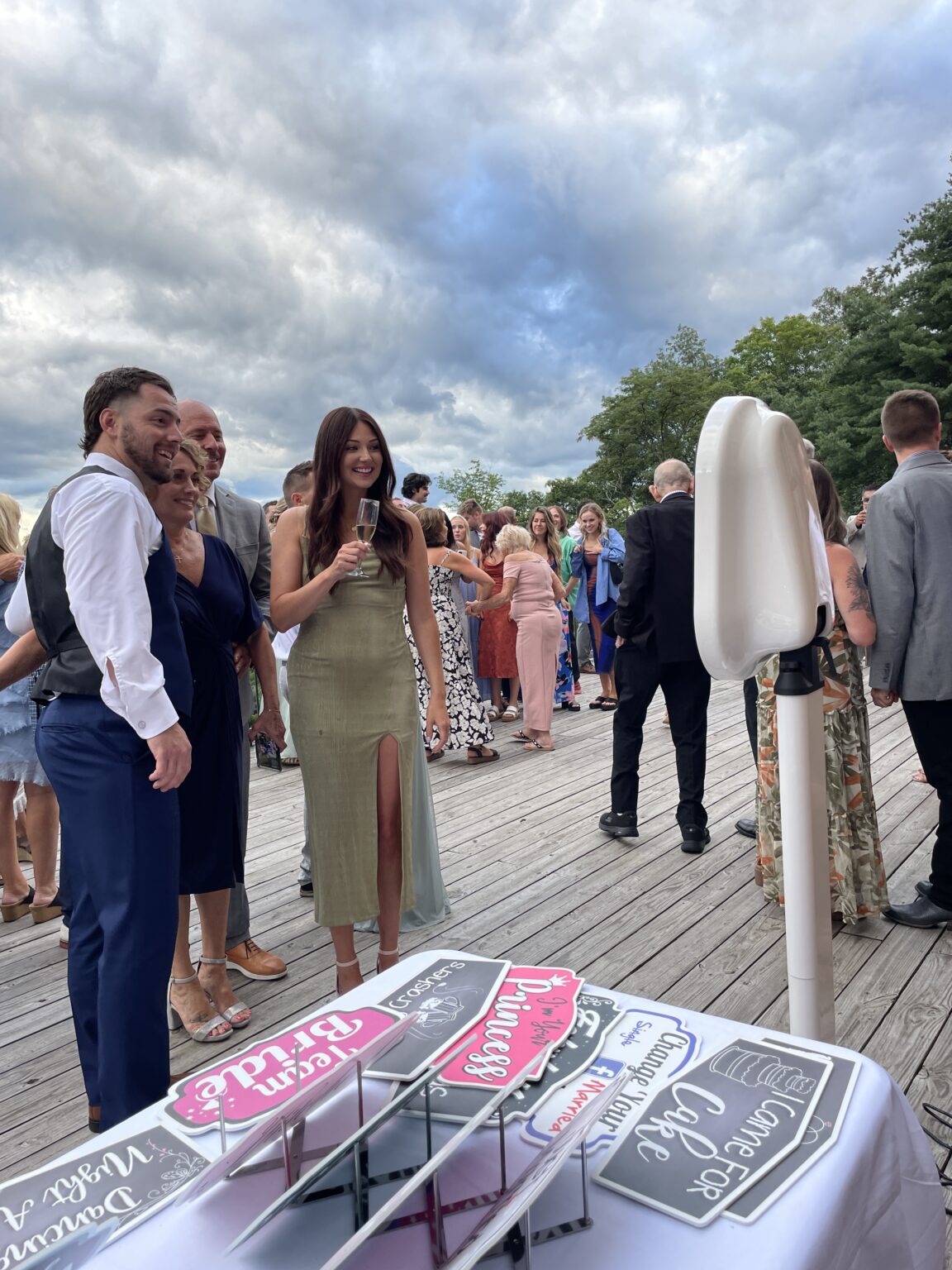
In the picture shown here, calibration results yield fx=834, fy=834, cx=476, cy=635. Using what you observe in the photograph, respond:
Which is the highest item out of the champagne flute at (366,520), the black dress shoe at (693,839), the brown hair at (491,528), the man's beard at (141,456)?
the brown hair at (491,528)

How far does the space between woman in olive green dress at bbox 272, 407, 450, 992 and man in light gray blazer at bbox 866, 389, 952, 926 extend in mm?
1695

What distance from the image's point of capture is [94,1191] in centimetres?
76

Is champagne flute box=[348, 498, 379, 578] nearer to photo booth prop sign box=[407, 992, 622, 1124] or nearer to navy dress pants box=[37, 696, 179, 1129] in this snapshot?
navy dress pants box=[37, 696, 179, 1129]

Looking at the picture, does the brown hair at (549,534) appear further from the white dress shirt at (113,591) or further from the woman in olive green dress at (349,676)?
the white dress shirt at (113,591)

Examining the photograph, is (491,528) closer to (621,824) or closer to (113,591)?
(621,824)

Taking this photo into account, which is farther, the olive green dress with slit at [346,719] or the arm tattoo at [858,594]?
the arm tattoo at [858,594]

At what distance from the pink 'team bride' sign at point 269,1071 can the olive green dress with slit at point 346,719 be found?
1494 millimetres

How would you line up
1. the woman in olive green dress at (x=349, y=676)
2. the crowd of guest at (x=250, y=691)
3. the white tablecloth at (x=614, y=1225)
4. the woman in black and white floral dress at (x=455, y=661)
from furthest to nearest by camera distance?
the woman in black and white floral dress at (x=455, y=661) < the woman in olive green dress at (x=349, y=676) < the crowd of guest at (x=250, y=691) < the white tablecloth at (x=614, y=1225)

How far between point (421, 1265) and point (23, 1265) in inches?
12.6

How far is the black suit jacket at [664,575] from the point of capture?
4.11 metres

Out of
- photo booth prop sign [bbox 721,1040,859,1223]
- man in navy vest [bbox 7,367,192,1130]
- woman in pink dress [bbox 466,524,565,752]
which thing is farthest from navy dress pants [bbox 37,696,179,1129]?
woman in pink dress [bbox 466,524,565,752]

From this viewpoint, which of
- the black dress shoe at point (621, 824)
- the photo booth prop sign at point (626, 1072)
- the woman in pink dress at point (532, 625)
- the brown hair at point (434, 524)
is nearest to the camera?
the photo booth prop sign at point (626, 1072)

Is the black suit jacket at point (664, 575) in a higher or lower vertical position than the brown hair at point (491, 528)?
lower

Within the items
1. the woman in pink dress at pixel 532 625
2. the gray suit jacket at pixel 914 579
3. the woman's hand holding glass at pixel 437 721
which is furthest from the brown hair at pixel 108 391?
the woman in pink dress at pixel 532 625
